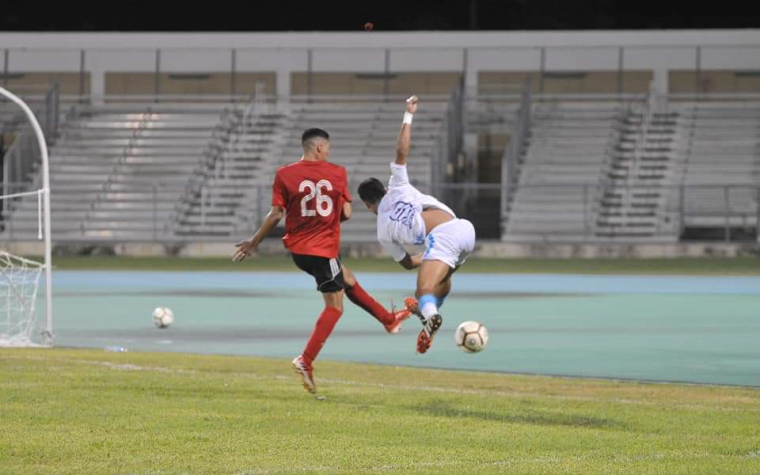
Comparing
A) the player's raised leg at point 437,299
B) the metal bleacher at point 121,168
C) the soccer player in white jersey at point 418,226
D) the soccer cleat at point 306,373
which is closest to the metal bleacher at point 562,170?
the metal bleacher at point 121,168

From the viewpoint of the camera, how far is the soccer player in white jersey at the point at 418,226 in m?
11.4

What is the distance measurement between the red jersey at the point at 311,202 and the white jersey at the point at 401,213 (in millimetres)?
516

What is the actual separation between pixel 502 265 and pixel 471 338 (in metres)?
22.0

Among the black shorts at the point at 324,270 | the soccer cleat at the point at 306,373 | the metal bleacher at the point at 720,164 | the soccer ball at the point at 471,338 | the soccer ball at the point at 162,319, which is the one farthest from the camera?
the metal bleacher at the point at 720,164

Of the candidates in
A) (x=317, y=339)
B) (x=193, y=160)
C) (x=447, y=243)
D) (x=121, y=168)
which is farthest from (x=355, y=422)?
(x=121, y=168)

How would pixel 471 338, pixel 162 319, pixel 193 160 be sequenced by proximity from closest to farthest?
pixel 471 338, pixel 162 319, pixel 193 160

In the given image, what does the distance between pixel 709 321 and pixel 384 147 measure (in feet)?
81.0

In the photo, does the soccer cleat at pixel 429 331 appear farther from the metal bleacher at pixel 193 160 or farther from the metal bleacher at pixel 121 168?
the metal bleacher at pixel 121 168

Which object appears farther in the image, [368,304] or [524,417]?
[368,304]

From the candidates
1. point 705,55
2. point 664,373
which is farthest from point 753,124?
point 664,373

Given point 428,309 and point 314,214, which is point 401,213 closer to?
point 314,214

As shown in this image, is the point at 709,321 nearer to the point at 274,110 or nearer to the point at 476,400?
the point at 476,400

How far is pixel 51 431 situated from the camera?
890 cm

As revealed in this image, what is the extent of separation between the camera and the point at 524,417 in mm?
9898
